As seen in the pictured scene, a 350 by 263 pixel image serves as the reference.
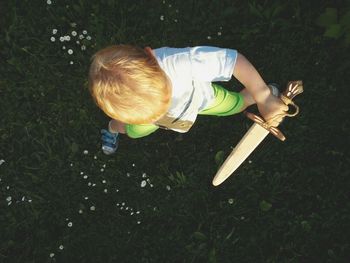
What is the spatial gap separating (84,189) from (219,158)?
985 mm

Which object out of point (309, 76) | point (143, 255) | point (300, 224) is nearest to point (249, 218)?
point (300, 224)

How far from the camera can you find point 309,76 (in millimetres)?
3217

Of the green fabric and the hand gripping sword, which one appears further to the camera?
the green fabric

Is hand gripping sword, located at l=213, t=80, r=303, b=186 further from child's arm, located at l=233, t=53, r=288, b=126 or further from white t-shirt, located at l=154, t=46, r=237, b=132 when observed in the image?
white t-shirt, located at l=154, t=46, r=237, b=132

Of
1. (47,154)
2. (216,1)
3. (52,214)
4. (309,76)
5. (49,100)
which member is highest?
(216,1)

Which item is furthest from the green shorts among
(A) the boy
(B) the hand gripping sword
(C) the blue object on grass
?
(C) the blue object on grass

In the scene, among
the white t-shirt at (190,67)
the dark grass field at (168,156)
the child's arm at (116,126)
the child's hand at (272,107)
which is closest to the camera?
the white t-shirt at (190,67)

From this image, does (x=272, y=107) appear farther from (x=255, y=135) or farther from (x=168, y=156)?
(x=168, y=156)

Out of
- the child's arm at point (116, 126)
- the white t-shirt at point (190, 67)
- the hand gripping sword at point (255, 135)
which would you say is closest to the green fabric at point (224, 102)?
the hand gripping sword at point (255, 135)

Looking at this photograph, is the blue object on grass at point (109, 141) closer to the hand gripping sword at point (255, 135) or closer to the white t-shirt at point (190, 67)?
the hand gripping sword at point (255, 135)

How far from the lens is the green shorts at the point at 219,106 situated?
8.77 feet

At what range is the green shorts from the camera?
8.77ft

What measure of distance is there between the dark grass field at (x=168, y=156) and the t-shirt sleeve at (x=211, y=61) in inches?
37.7

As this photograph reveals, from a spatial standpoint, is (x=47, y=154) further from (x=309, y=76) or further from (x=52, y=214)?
(x=309, y=76)
